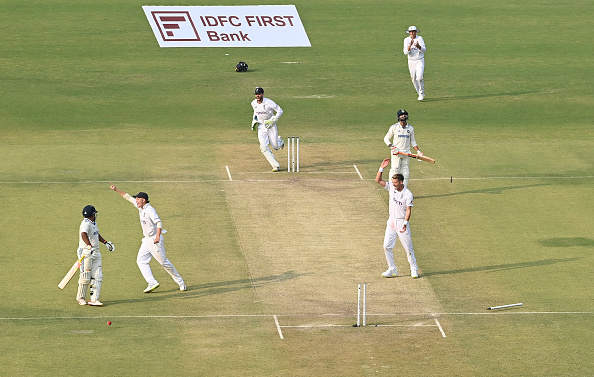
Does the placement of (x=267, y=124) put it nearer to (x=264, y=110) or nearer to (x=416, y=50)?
(x=264, y=110)

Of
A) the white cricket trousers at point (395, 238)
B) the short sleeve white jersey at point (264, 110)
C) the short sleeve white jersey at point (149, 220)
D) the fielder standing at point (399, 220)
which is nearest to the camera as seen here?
the short sleeve white jersey at point (149, 220)

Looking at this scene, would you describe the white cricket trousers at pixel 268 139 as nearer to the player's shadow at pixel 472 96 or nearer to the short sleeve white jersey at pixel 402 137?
the short sleeve white jersey at pixel 402 137

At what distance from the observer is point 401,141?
27.9 meters

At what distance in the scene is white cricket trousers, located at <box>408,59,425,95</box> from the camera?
39.2 meters

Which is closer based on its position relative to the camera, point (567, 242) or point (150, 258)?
point (150, 258)

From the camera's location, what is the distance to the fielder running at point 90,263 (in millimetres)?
21516

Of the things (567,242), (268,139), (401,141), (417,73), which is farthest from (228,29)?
(567,242)

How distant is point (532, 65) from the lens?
Result: 46.3 m

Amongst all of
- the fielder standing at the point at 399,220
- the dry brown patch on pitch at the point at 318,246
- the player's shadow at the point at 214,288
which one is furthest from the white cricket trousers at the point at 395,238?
the player's shadow at the point at 214,288

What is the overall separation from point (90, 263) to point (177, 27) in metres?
29.6

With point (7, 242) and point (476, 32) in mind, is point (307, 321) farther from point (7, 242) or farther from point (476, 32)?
point (476, 32)

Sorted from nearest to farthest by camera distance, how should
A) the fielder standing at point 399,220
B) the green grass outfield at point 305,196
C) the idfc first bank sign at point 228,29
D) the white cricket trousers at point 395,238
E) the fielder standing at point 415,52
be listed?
the green grass outfield at point 305,196
the fielder standing at point 399,220
the white cricket trousers at point 395,238
the fielder standing at point 415,52
the idfc first bank sign at point 228,29

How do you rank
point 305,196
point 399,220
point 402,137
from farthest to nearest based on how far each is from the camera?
1. point 305,196
2. point 402,137
3. point 399,220

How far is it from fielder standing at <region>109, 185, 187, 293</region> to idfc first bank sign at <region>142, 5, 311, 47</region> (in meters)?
27.1
